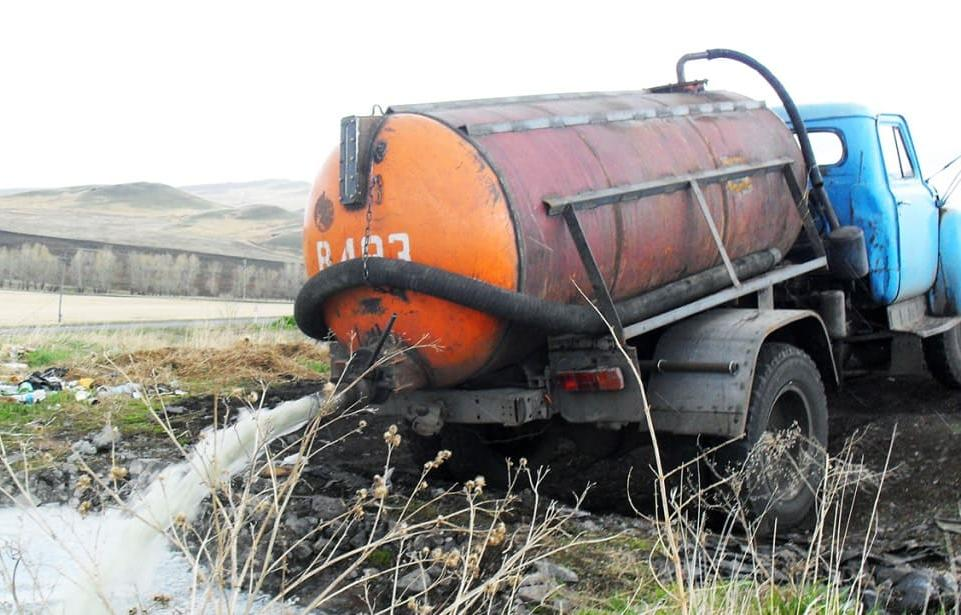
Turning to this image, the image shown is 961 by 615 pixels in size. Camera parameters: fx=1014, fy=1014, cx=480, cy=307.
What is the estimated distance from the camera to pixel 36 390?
8289 millimetres

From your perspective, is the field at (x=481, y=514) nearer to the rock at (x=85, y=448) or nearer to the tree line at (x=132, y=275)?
the rock at (x=85, y=448)

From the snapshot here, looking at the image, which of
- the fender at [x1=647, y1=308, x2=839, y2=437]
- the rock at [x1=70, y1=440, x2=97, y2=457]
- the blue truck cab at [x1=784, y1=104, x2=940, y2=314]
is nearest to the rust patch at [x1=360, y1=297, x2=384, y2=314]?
the fender at [x1=647, y1=308, x2=839, y2=437]

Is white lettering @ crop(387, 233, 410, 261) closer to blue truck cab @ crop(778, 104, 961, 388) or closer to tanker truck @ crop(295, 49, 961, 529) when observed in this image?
tanker truck @ crop(295, 49, 961, 529)

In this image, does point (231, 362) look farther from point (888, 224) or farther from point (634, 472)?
point (888, 224)

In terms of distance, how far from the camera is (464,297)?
4621 millimetres

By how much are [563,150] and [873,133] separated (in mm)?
3335

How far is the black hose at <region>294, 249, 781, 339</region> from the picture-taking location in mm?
4617

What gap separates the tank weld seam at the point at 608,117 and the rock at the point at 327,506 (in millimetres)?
2105

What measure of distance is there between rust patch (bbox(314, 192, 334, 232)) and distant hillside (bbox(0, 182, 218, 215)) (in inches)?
2530

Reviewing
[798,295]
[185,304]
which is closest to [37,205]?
[185,304]

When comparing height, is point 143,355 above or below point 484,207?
below

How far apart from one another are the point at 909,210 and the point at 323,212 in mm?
4598

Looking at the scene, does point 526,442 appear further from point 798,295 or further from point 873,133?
point 873,133

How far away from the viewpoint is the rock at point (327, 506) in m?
5.38
